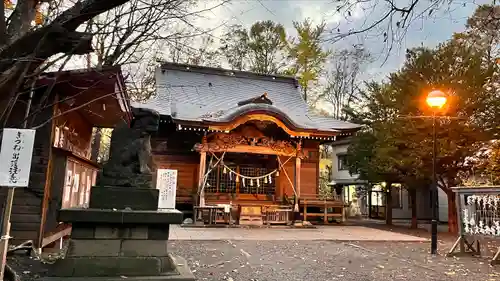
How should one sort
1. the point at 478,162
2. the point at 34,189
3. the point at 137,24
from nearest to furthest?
the point at 137,24
the point at 34,189
the point at 478,162

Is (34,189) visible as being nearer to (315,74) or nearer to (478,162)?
(478,162)

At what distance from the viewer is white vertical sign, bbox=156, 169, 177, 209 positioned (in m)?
5.38

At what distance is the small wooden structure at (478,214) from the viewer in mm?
7574

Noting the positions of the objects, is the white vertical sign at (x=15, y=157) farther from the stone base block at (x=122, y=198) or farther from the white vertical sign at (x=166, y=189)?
→ the white vertical sign at (x=166, y=189)

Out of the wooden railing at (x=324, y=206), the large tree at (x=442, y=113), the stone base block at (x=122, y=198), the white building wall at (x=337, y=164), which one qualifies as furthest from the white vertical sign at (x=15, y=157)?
the white building wall at (x=337, y=164)

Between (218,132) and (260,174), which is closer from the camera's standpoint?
(218,132)

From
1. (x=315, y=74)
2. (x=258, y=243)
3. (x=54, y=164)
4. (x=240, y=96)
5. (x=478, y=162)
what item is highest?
(x=315, y=74)

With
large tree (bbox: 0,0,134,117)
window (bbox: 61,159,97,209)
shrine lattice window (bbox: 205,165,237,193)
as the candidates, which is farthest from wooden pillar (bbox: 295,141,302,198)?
large tree (bbox: 0,0,134,117)

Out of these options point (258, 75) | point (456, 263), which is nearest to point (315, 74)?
point (258, 75)

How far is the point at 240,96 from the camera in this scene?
61.2 ft

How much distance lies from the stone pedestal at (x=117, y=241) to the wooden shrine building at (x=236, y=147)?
9131mm

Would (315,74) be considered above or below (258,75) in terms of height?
above

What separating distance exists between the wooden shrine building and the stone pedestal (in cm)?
913

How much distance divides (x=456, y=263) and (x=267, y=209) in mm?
7573
